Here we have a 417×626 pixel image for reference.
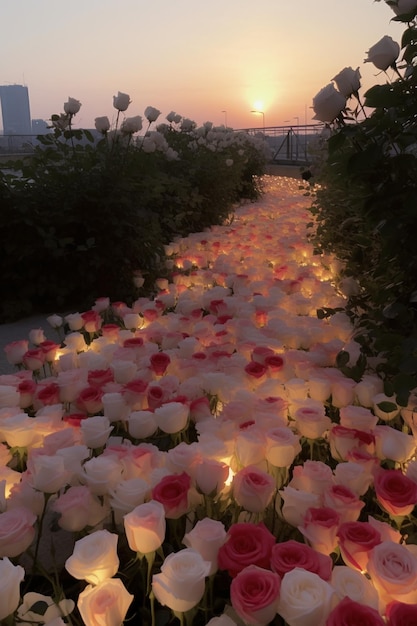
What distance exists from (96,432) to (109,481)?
0.28m

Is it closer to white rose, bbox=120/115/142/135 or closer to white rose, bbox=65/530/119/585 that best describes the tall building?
white rose, bbox=120/115/142/135

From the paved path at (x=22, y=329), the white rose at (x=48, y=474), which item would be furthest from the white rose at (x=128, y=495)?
the paved path at (x=22, y=329)

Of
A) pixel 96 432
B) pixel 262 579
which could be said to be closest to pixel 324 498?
pixel 262 579

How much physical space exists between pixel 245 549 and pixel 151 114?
→ 5.41 m

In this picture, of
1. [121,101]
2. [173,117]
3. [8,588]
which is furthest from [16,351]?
[173,117]

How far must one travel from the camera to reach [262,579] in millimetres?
1094

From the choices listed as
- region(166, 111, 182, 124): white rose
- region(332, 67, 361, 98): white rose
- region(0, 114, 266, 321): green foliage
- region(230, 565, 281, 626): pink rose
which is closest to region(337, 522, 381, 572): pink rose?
region(230, 565, 281, 626): pink rose

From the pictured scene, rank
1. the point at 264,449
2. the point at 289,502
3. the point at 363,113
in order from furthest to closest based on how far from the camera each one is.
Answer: the point at 363,113 < the point at 264,449 < the point at 289,502

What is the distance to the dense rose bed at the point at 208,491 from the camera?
113 centimetres

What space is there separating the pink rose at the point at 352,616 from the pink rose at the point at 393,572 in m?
0.19

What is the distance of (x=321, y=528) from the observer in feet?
4.38

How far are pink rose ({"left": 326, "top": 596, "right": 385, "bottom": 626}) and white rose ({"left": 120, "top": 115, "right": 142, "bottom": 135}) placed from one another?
15.1ft

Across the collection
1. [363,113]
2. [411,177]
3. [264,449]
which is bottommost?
[264,449]

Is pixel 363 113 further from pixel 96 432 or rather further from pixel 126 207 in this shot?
pixel 126 207
